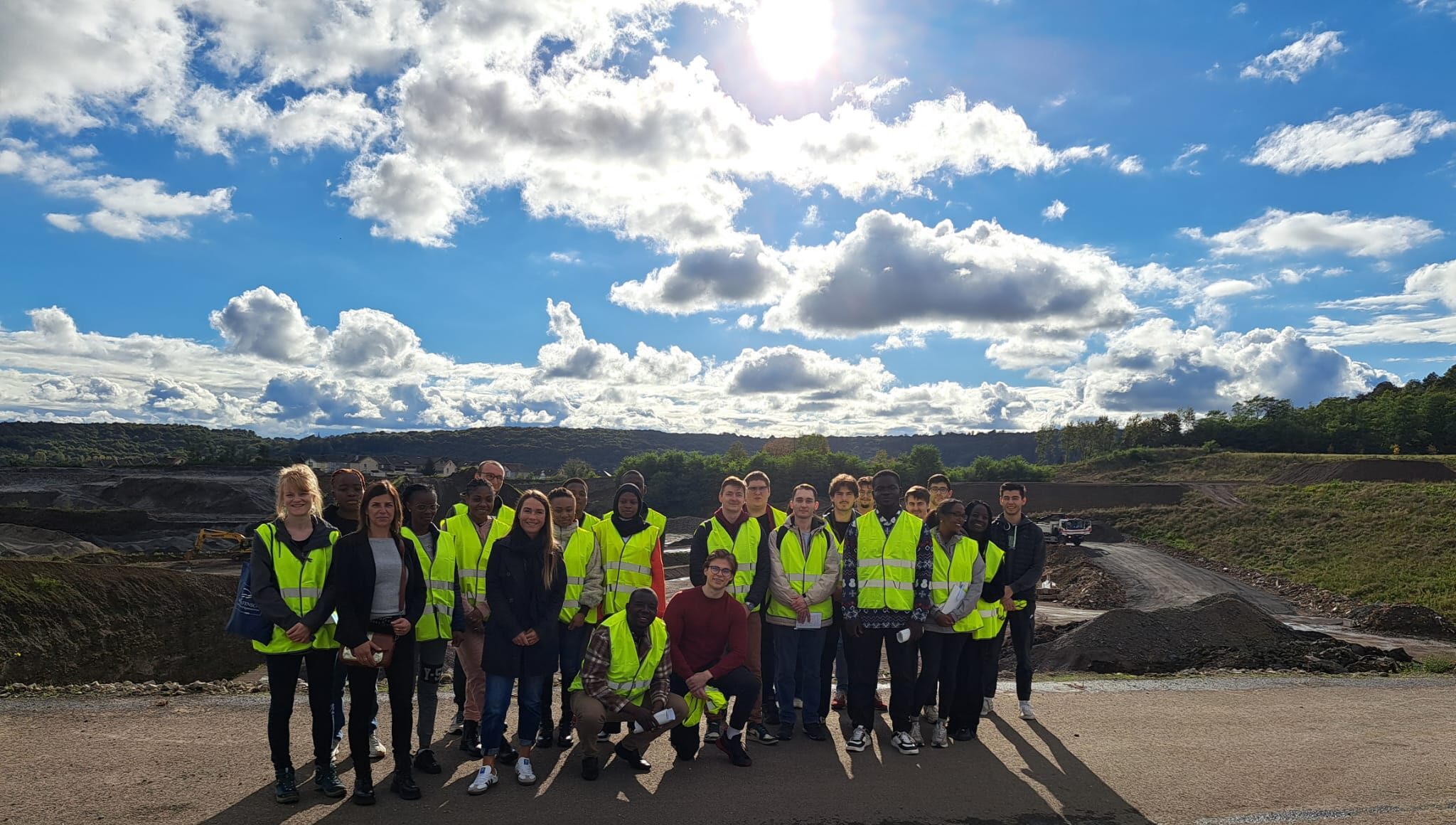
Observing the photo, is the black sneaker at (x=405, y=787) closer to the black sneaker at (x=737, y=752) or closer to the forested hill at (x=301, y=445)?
the black sneaker at (x=737, y=752)

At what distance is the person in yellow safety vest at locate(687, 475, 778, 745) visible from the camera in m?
6.29

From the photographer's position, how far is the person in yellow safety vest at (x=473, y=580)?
569 cm

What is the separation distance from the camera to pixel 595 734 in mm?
5340

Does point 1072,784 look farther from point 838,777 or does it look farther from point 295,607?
point 295,607

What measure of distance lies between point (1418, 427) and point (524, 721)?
3623 inches

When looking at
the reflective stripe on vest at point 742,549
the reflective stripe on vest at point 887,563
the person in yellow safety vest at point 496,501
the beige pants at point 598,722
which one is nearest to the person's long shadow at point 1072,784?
the reflective stripe on vest at point 887,563

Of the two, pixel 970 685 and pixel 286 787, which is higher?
pixel 970 685

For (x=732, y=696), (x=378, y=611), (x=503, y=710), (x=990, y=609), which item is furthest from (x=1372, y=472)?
(x=378, y=611)

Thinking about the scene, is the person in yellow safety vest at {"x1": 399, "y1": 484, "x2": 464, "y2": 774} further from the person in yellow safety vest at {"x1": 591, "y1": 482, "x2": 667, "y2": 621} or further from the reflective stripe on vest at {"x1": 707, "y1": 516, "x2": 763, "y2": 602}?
the reflective stripe on vest at {"x1": 707, "y1": 516, "x2": 763, "y2": 602}

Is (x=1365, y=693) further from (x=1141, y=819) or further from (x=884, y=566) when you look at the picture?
(x=884, y=566)

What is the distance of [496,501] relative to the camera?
6.47m

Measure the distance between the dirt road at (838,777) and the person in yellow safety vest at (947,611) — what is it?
16.0 inches

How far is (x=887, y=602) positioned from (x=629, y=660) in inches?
80.3

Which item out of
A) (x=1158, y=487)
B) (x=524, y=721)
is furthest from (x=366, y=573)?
(x=1158, y=487)
